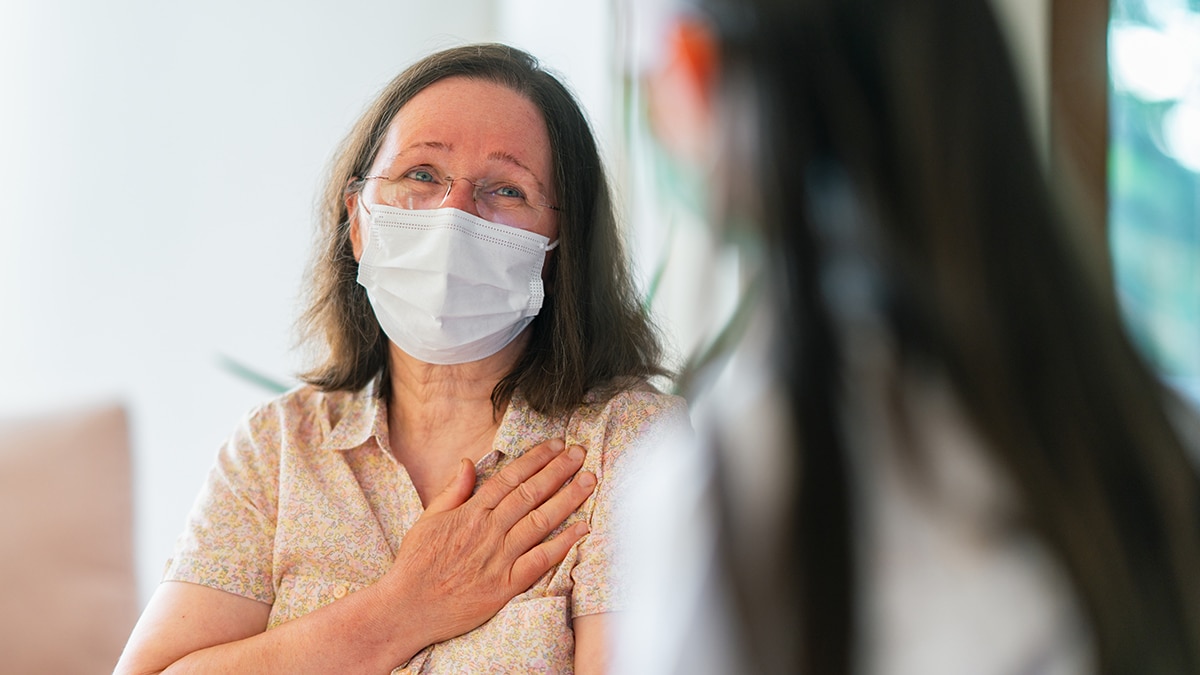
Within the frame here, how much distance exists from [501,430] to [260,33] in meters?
1.80

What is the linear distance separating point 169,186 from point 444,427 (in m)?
1.63

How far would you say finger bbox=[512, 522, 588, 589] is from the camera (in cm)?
133

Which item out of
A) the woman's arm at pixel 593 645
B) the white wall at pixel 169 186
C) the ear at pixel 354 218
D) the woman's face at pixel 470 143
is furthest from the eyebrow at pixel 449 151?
the white wall at pixel 169 186

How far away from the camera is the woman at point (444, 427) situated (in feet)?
4.28

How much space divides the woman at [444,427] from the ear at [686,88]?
2.56 ft

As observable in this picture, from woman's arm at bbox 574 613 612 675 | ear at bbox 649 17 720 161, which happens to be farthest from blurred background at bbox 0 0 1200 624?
ear at bbox 649 17 720 161

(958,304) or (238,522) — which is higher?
(958,304)

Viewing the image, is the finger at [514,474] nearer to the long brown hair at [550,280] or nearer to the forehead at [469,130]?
the long brown hair at [550,280]

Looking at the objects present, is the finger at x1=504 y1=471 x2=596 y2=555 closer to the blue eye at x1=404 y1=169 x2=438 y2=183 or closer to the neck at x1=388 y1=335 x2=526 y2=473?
the neck at x1=388 y1=335 x2=526 y2=473

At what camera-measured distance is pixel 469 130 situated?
1.47m

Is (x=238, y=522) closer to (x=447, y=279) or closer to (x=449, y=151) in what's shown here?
(x=447, y=279)

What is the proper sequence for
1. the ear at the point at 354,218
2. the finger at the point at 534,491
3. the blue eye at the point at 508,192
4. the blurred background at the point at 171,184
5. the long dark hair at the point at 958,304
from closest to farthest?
1. the long dark hair at the point at 958,304
2. the finger at the point at 534,491
3. the blue eye at the point at 508,192
4. the ear at the point at 354,218
5. the blurred background at the point at 171,184

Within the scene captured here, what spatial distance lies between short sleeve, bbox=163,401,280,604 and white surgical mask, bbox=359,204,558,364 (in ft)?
0.88

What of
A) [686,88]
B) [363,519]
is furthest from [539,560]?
[686,88]
